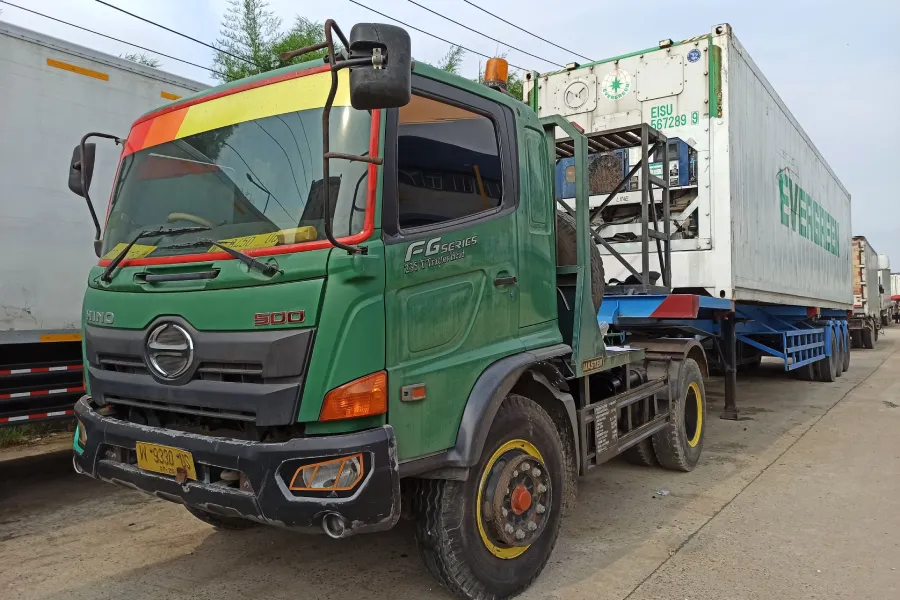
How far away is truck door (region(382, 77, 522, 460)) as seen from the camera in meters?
2.79

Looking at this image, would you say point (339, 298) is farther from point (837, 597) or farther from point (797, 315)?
point (797, 315)

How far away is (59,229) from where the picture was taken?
5.00m

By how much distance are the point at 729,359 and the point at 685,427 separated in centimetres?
255

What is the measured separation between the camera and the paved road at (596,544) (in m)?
3.48

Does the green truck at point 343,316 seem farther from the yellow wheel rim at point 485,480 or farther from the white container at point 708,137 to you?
the white container at point 708,137

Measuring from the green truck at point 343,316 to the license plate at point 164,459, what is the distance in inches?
0.5

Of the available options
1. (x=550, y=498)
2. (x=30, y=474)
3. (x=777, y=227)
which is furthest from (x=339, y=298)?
(x=777, y=227)

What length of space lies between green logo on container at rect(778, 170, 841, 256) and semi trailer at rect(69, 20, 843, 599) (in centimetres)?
695

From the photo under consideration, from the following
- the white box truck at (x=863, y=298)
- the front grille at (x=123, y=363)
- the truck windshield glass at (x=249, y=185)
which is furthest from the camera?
the white box truck at (x=863, y=298)

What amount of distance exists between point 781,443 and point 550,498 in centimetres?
449

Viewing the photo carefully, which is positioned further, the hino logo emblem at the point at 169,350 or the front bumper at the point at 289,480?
the hino logo emblem at the point at 169,350

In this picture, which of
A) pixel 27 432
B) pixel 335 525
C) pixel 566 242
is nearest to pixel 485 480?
pixel 335 525

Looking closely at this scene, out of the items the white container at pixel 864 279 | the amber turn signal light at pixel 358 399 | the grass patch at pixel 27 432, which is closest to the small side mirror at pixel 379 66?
the amber turn signal light at pixel 358 399

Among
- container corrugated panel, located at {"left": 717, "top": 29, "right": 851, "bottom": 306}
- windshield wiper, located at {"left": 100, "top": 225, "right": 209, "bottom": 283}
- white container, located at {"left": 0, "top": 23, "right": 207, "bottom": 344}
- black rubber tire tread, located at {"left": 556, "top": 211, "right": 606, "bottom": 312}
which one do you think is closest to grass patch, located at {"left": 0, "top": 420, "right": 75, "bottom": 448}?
white container, located at {"left": 0, "top": 23, "right": 207, "bottom": 344}
